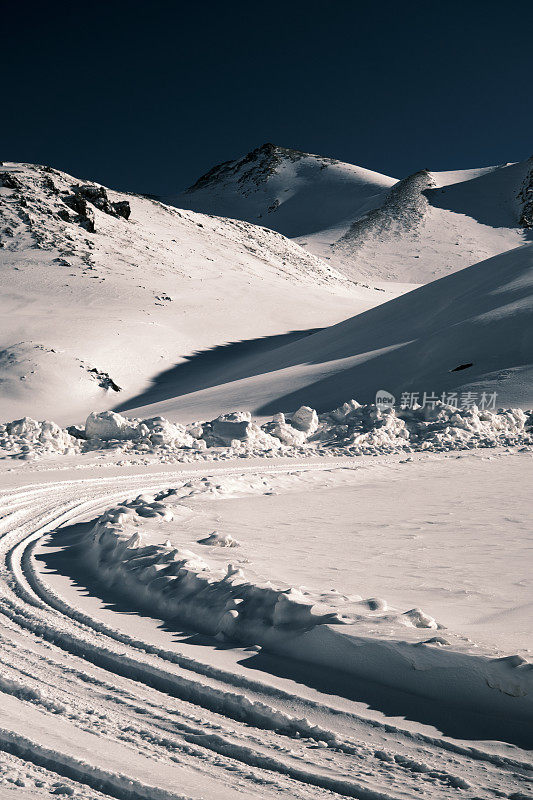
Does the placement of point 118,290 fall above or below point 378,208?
below

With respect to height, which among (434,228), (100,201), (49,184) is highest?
(434,228)

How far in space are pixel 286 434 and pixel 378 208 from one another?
111266 mm

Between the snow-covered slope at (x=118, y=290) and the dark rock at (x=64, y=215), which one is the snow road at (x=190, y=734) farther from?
the dark rock at (x=64, y=215)

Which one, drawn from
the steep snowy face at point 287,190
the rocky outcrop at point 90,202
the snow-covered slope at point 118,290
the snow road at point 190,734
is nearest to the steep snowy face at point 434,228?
the steep snowy face at point 287,190

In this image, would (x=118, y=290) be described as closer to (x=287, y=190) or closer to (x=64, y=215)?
(x=64, y=215)

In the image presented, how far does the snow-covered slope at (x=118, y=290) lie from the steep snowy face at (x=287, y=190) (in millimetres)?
50275

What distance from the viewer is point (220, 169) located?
6639 inches

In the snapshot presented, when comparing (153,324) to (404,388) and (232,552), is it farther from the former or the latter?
(232,552)

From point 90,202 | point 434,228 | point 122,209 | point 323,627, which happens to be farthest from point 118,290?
point 434,228

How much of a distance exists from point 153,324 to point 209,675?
38.2 metres

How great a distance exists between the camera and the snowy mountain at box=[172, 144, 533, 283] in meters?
98.4

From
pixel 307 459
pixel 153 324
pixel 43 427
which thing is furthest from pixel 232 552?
pixel 153 324

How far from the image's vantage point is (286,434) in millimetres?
16469

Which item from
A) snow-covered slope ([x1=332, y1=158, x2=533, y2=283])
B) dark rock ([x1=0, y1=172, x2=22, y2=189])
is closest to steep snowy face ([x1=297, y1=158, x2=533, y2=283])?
snow-covered slope ([x1=332, y1=158, x2=533, y2=283])
